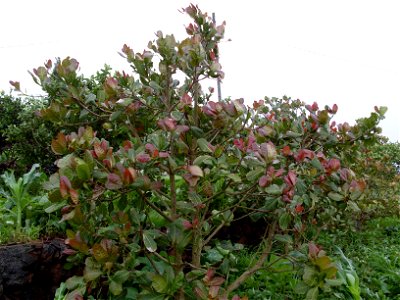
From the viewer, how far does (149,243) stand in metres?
2.31

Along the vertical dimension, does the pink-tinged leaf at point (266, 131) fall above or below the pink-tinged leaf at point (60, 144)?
above

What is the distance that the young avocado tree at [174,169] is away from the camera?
226 centimetres

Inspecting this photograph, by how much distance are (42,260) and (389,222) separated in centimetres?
431

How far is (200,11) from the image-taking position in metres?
2.83

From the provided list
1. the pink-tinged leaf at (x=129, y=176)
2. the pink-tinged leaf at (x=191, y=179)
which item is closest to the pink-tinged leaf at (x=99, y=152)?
the pink-tinged leaf at (x=129, y=176)

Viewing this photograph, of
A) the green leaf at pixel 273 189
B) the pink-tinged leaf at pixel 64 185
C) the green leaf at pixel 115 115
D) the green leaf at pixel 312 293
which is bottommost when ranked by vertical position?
the green leaf at pixel 312 293

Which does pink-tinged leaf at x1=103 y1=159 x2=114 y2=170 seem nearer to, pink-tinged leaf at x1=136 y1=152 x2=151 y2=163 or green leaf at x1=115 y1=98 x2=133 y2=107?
pink-tinged leaf at x1=136 y1=152 x2=151 y2=163

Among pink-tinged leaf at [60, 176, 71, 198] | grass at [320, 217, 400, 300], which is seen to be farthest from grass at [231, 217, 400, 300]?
pink-tinged leaf at [60, 176, 71, 198]

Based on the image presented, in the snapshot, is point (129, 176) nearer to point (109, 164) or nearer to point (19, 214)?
point (109, 164)

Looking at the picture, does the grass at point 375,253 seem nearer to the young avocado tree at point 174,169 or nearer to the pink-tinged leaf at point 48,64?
the young avocado tree at point 174,169

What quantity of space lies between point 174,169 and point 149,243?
368mm

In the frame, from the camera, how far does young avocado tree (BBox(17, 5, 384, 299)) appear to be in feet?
7.40

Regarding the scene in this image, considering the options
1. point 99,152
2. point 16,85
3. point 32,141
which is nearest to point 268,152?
point 99,152

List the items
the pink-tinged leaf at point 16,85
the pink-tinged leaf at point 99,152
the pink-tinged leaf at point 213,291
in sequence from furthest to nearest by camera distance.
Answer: the pink-tinged leaf at point 16,85 → the pink-tinged leaf at point 213,291 → the pink-tinged leaf at point 99,152
